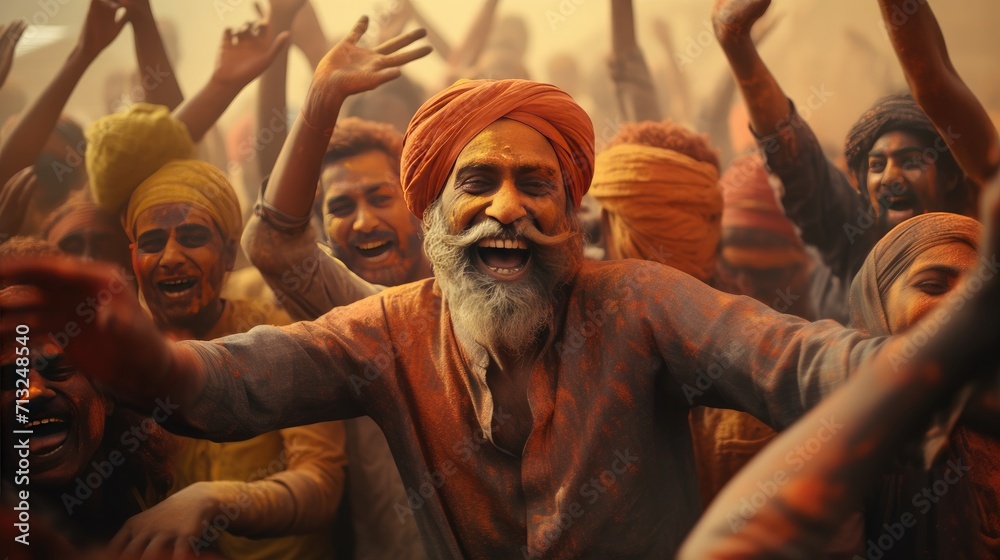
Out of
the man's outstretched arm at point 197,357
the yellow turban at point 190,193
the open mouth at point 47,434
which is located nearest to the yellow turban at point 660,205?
the man's outstretched arm at point 197,357

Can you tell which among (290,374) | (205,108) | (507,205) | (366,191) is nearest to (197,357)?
(290,374)

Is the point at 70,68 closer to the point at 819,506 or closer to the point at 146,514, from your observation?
the point at 146,514

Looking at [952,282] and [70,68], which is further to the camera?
[70,68]

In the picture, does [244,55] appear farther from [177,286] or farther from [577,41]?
[577,41]

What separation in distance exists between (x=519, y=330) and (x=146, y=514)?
129 centimetres

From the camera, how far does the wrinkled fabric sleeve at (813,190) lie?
332cm

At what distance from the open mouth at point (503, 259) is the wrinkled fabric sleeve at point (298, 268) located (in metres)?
1.07

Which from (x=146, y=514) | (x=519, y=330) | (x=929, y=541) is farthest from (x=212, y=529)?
(x=929, y=541)

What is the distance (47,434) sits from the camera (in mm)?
2707

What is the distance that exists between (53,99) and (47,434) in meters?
1.78

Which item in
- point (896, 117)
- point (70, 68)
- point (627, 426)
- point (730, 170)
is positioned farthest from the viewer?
point (730, 170)

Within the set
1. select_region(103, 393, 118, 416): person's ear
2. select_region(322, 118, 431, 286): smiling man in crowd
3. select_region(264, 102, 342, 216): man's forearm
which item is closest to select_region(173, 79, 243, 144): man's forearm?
select_region(322, 118, 431, 286): smiling man in crowd

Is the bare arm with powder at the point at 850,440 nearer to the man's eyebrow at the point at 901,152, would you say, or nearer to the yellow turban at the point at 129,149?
the man's eyebrow at the point at 901,152

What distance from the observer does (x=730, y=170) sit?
4.16m
